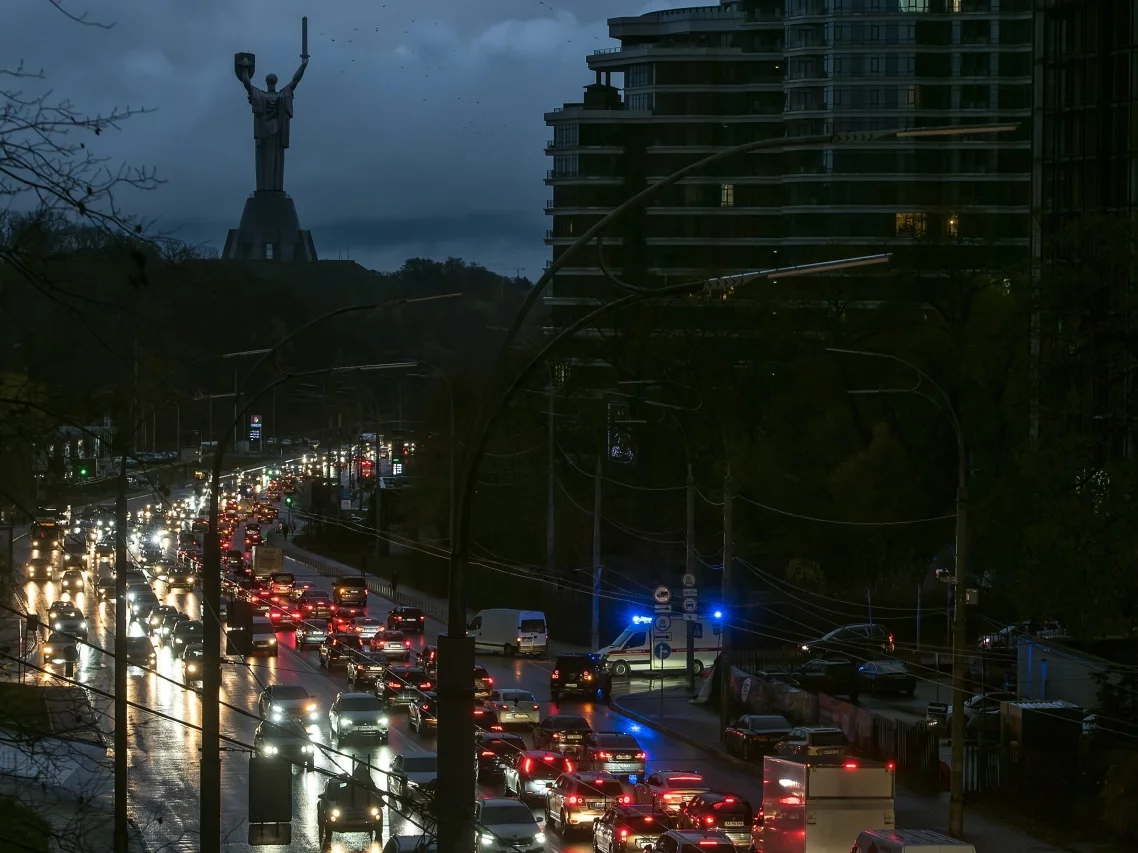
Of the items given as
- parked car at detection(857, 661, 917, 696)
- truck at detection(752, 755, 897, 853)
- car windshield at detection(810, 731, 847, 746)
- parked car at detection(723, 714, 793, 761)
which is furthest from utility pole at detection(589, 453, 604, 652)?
truck at detection(752, 755, 897, 853)

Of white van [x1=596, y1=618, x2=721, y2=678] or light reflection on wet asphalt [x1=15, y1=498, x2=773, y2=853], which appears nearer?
light reflection on wet asphalt [x1=15, y1=498, x2=773, y2=853]

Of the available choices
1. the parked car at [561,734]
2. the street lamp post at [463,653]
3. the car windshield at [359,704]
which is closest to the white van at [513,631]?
the car windshield at [359,704]

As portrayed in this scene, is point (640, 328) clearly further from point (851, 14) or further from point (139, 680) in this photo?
point (851, 14)

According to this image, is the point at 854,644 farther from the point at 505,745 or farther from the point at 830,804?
the point at 830,804

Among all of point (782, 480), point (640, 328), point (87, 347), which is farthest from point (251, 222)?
point (87, 347)

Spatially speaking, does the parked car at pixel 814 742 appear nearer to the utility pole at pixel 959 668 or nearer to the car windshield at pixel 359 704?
the utility pole at pixel 959 668

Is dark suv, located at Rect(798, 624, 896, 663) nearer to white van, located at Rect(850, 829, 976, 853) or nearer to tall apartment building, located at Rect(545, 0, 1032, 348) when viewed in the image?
white van, located at Rect(850, 829, 976, 853)

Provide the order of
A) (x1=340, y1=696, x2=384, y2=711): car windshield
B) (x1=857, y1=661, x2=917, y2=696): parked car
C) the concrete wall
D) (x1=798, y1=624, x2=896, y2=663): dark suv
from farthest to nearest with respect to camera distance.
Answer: (x1=798, y1=624, x2=896, y2=663): dark suv < (x1=857, y1=661, x2=917, y2=696): parked car < the concrete wall < (x1=340, y1=696, x2=384, y2=711): car windshield

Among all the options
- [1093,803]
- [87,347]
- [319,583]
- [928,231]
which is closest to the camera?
[87,347]
